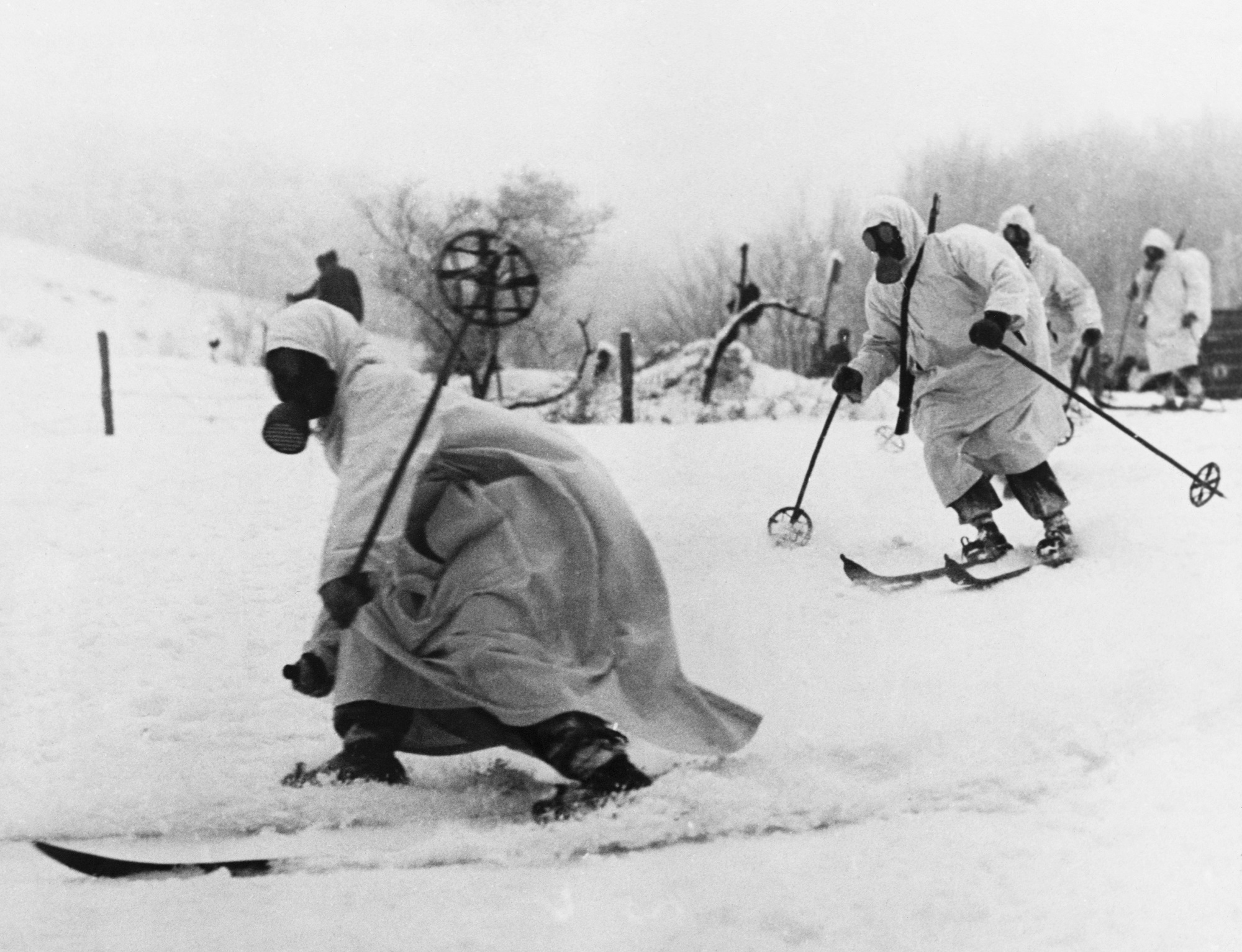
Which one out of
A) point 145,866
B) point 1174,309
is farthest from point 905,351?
point 145,866

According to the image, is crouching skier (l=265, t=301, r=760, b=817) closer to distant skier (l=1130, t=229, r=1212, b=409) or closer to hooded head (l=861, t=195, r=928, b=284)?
hooded head (l=861, t=195, r=928, b=284)

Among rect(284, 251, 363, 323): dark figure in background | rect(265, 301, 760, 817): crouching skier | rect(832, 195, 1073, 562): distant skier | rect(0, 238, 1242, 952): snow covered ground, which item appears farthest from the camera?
rect(832, 195, 1073, 562): distant skier

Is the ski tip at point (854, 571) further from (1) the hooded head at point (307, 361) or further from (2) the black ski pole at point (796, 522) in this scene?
(1) the hooded head at point (307, 361)

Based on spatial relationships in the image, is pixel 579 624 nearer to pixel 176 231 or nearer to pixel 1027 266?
pixel 176 231

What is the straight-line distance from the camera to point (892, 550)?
98.0 inches

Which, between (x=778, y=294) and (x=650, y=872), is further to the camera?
(x=778, y=294)

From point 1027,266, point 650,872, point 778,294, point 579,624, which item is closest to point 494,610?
point 579,624

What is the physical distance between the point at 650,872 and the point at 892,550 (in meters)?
0.86

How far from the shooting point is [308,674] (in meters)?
2.04

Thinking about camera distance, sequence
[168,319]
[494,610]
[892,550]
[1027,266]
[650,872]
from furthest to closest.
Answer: [1027,266], [892,550], [168,319], [494,610], [650,872]

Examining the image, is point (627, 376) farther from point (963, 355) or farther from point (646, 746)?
point (963, 355)

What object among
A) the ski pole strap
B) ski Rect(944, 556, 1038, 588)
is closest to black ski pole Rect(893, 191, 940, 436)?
the ski pole strap

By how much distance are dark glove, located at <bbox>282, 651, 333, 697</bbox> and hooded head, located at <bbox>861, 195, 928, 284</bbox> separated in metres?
1.33

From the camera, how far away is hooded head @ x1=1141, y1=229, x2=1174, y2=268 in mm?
2691
